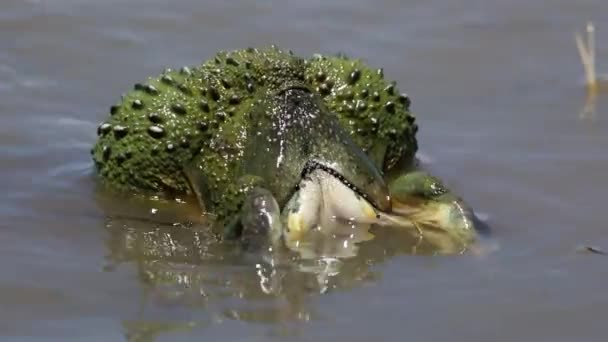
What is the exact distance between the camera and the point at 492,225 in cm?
638

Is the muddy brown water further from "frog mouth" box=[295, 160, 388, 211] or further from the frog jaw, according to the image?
"frog mouth" box=[295, 160, 388, 211]

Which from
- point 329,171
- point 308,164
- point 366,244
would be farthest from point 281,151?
point 366,244

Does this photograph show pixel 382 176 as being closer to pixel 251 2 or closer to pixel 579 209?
pixel 579 209

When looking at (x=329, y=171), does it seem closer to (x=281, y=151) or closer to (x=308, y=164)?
(x=308, y=164)

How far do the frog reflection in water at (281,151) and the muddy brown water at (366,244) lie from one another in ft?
0.61

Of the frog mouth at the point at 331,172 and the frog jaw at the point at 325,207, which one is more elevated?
the frog mouth at the point at 331,172

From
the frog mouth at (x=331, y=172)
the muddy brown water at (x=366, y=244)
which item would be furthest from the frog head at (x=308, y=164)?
the muddy brown water at (x=366, y=244)

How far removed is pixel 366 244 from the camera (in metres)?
6.08

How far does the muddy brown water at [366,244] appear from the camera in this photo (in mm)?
5246

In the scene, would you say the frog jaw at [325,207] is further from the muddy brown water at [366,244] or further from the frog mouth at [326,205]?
the muddy brown water at [366,244]

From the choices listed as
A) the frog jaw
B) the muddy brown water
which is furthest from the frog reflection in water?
the muddy brown water

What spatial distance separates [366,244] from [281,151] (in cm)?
58

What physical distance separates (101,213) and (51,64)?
209 cm

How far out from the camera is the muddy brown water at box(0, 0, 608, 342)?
525 cm
